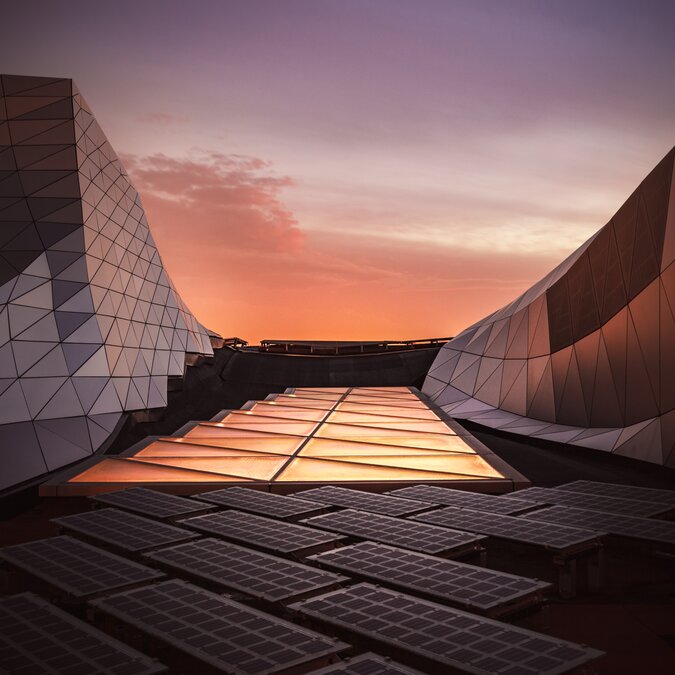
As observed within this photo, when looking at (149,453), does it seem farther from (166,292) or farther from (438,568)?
(166,292)

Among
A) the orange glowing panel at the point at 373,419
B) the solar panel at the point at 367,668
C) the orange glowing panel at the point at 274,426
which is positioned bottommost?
the solar panel at the point at 367,668

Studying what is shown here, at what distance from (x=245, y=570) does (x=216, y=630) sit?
7.49 ft

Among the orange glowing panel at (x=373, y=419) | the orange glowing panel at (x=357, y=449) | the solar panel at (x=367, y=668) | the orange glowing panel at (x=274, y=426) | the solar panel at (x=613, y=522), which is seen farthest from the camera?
the orange glowing panel at (x=373, y=419)

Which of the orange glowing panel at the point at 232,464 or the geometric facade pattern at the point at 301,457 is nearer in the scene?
the geometric facade pattern at the point at 301,457

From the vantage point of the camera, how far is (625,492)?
15.1 meters

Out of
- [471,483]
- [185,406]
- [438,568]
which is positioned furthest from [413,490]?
[185,406]

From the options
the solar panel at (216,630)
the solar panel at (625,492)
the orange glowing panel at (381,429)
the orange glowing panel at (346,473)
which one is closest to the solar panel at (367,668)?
the solar panel at (216,630)

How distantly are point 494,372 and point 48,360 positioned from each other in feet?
75.5

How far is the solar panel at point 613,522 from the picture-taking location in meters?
11.0

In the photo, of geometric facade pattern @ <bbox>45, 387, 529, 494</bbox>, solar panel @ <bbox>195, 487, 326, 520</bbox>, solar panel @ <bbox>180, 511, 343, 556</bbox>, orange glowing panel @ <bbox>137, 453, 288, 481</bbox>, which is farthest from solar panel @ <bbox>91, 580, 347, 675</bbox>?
orange glowing panel @ <bbox>137, 453, 288, 481</bbox>

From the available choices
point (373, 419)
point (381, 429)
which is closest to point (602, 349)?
point (381, 429)

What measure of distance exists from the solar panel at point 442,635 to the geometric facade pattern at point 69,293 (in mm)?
14208

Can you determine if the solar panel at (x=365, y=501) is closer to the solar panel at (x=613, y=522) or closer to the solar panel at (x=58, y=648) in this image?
the solar panel at (x=613, y=522)

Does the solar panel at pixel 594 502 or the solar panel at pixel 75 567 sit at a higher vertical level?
the solar panel at pixel 594 502
